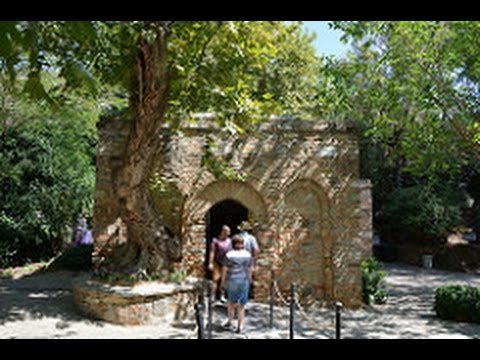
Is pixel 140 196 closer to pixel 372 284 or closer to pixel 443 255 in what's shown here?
pixel 372 284

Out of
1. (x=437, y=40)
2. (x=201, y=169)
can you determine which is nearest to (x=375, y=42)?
(x=437, y=40)

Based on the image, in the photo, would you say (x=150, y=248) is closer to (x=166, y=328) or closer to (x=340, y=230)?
(x=166, y=328)

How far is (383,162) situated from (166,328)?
16.9 m

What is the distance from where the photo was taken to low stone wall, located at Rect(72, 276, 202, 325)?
7.62m

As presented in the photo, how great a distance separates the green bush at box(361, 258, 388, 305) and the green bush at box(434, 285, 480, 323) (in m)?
1.40

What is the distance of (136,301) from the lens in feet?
25.1

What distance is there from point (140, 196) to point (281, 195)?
3138 millimetres

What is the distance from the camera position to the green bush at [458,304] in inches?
372

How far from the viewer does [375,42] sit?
11219 millimetres

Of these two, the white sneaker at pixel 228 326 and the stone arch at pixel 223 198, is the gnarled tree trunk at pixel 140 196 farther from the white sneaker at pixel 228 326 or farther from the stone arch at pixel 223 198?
the white sneaker at pixel 228 326

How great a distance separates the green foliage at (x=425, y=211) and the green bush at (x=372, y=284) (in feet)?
29.7

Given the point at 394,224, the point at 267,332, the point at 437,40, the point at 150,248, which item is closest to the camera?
the point at 267,332

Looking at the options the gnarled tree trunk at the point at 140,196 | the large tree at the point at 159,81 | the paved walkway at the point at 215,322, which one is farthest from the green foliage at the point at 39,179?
the large tree at the point at 159,81

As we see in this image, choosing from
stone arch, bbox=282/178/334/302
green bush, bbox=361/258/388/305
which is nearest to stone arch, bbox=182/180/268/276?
stone arch, bbox=282/178/334/302
